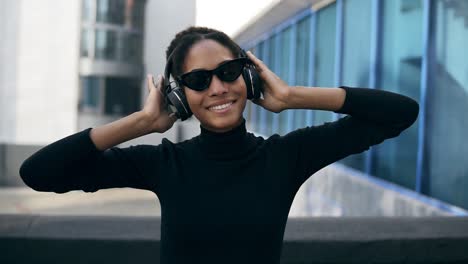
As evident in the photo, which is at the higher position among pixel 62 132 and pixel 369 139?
pixel 369 139

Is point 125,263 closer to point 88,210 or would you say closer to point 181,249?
point 181,249

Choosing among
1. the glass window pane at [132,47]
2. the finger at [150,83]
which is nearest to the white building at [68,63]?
the glass window pane at [132,47]

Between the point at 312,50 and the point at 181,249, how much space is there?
408 inches

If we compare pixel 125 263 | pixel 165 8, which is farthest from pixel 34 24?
pixel 125 263

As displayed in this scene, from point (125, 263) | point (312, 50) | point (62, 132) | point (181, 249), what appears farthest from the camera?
point (62, 132)

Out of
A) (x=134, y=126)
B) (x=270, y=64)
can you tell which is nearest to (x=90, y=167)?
(x=134, y=126)

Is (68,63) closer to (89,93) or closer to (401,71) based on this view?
(89,93)

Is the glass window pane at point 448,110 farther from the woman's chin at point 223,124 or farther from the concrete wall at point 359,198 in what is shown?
the woman's chin at point 223,124

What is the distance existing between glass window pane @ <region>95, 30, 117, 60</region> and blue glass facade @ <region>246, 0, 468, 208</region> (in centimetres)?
1489

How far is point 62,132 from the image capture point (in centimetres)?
2325

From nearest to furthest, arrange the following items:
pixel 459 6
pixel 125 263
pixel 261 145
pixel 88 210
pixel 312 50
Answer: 1. pixel 261 145
2. pixel 125 263
3. pixel 459 6
4. pixel 312 50
5. pixel 88 210

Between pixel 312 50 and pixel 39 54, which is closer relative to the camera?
pixel 312 50

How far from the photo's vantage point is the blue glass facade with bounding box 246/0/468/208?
19.6ft

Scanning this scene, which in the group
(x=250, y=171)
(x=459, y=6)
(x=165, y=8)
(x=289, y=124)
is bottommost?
(x=289, y=124)
